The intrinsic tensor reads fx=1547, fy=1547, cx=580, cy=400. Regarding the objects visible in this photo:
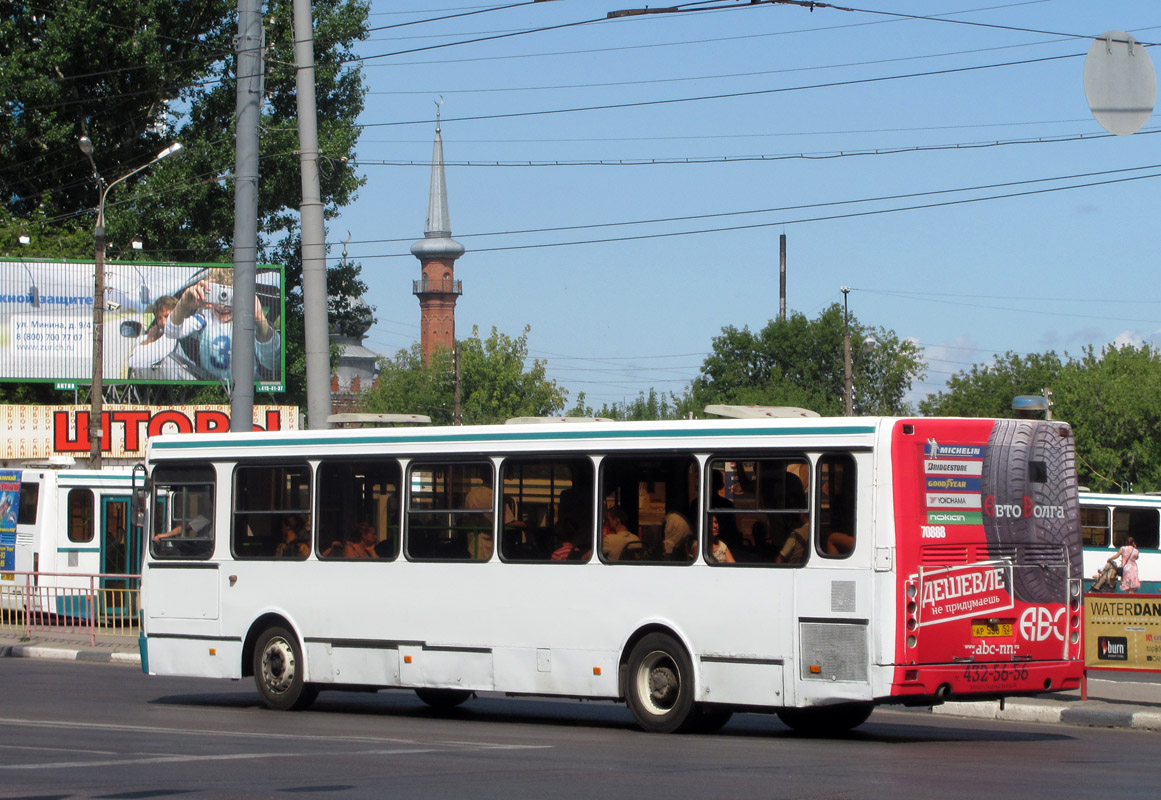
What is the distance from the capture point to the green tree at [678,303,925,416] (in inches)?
3755

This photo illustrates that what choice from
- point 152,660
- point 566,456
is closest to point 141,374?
point 152,660

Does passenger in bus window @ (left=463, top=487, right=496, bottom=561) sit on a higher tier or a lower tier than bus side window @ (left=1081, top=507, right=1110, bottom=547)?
higher

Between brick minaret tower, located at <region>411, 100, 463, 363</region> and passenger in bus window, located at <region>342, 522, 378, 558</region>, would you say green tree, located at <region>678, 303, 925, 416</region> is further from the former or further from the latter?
passenger in bus window, located at <region>342, 522, 378, 558</region>

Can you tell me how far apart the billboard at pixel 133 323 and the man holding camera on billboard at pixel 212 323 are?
3cm

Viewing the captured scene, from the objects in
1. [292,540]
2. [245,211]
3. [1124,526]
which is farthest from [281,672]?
[1124,526]

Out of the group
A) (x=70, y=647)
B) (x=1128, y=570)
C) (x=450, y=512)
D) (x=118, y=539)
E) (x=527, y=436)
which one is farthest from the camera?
(x=1128, y=570)

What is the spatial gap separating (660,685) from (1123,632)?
6.09 m

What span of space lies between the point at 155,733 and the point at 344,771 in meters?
3.44

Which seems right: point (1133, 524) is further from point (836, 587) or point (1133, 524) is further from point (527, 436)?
point (836, 587)

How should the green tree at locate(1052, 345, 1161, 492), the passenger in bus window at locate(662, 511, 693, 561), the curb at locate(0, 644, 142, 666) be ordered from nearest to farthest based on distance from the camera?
the passenger in bus window at locate(662, 511, 693, 561), the curb at locate(0, 644, 142, 666), the green tree at locate(1052, 345, 1161, 492)

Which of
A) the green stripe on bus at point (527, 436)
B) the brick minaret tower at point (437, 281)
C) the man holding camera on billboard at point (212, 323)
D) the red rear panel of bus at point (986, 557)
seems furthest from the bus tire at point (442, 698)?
the brick minaret tower at point (437, 281)

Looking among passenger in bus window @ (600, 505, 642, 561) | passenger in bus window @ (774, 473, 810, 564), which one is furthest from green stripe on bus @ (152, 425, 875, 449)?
passenger in bus window @ (600, 505, 642, 561)

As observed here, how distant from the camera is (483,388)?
10569cm

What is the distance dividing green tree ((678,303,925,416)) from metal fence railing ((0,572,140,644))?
6955 cm
